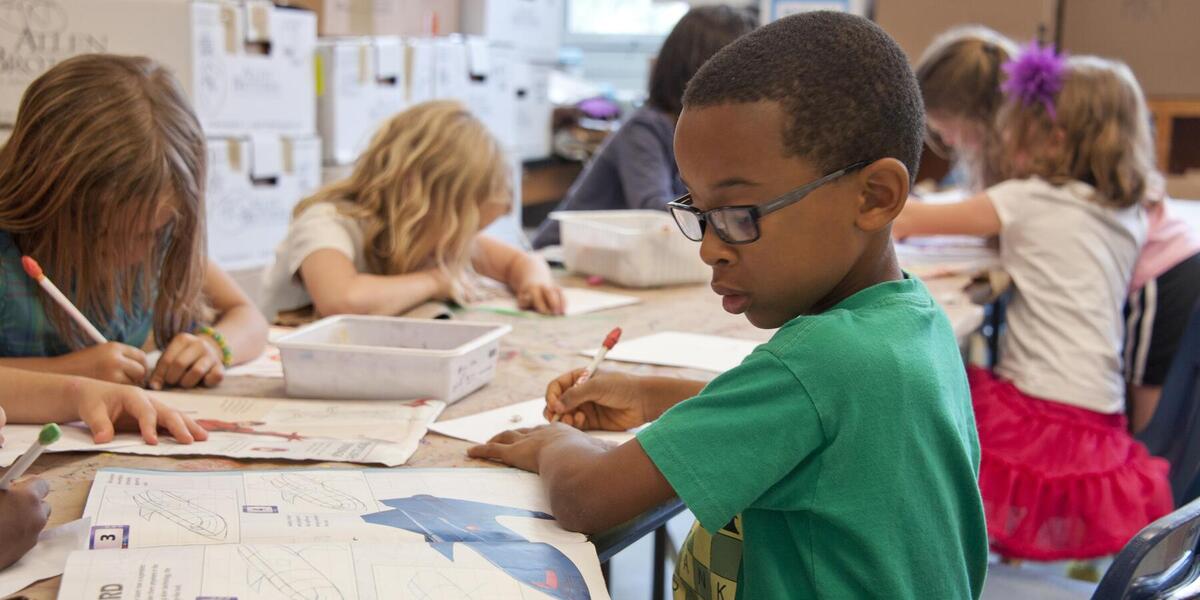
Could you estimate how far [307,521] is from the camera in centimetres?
81

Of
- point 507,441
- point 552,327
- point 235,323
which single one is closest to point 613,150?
point 552,327

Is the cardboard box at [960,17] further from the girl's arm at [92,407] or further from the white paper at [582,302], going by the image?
the girl's arm at [92,407]

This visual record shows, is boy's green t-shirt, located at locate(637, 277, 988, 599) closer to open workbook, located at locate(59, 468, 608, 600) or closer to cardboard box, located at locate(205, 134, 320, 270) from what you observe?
open workbook, located at locate(59, 468, 608, 600)

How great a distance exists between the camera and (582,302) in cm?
180

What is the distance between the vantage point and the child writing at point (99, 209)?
45.7 inches

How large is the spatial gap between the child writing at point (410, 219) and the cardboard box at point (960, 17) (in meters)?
2.45

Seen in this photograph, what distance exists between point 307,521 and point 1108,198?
168 cm

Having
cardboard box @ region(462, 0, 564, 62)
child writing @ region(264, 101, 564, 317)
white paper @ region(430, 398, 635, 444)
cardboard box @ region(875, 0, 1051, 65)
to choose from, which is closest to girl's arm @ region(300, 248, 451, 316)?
child writing @ region(264, 101, 564, 317)

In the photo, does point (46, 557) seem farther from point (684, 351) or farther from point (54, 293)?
point (684, 351)

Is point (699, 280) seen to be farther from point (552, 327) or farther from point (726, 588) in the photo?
point (726, 588)

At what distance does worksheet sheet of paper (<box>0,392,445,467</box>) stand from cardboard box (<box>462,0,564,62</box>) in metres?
2.69

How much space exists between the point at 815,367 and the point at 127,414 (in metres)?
0.64

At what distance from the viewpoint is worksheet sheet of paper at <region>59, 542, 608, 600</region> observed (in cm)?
67

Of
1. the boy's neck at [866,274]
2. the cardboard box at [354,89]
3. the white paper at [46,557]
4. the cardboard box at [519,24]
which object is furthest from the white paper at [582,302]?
the cardboard box at [519,24]
